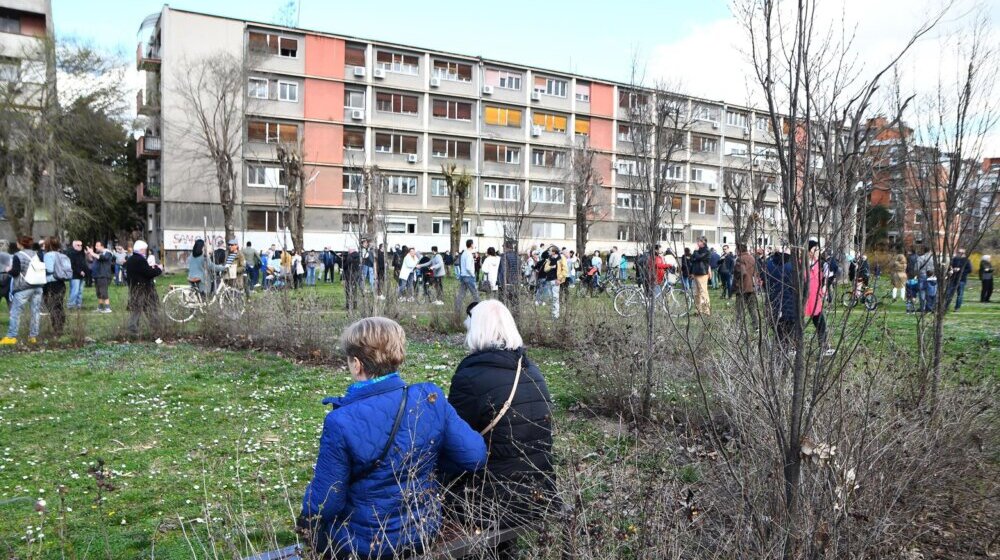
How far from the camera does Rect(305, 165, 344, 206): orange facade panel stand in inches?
1891

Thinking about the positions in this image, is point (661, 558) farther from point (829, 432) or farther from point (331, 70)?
point (331, 70)

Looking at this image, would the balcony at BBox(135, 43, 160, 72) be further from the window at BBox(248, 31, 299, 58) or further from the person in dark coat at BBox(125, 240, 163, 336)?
the person in dark coat at BBox(125, 240, 163, 336)

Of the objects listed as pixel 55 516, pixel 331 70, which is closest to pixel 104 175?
pixel 331 70

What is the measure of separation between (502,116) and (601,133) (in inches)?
377

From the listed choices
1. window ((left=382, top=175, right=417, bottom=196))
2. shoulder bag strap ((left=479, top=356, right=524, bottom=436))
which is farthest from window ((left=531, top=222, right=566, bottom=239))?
shoulder bag strap ((left=479, top=356, right=524, bottom=436))

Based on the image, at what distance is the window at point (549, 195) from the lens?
56438mm

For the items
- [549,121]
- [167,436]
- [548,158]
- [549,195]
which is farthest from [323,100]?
[167,436]

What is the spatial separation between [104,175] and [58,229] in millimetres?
3579

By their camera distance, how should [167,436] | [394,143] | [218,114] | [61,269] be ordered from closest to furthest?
[167,436] < [61,269] < [218,114] < [394,143]

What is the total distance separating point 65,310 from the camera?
13172 mm

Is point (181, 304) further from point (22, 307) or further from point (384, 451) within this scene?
point (384, 451)

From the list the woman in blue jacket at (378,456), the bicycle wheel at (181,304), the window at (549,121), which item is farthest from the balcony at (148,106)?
the woman in blue jacket at (378,456)

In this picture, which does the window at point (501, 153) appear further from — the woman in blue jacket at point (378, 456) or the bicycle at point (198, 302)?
the woman in blue jacket at point (378, 456)

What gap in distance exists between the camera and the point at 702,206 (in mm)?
63375
